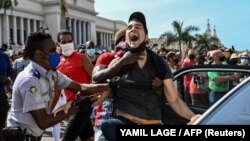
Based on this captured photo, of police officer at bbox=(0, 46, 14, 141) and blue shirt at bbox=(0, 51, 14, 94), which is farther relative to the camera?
blue shirt at bbox=(0, 51, 14, 94)

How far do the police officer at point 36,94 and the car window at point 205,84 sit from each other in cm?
193

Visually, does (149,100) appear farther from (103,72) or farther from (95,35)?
(95,35)

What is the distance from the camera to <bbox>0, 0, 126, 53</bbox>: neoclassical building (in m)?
88.9

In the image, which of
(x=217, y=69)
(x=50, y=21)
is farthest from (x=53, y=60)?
(x=50, y=21)

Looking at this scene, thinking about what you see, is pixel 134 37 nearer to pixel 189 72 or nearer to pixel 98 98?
pixel 98 98

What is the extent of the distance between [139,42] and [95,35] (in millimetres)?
121579

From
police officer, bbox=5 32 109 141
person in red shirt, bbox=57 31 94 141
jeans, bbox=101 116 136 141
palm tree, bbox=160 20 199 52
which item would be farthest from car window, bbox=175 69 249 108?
palm tree, bbox=160 20 199 52

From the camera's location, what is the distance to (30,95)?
401cm

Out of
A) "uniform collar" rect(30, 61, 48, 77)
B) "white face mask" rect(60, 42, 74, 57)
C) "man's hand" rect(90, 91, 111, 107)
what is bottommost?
"man's hand" rect(90, 91, 111, 107)

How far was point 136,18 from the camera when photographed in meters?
4.35

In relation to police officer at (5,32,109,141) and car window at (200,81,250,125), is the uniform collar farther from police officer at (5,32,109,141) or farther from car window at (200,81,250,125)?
car window at (200,81,250,125)

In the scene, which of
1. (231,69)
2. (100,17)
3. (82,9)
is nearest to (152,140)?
(231,69)

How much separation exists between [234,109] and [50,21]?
330ft

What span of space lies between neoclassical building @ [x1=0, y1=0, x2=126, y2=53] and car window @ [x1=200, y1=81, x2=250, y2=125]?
66.1 metres
